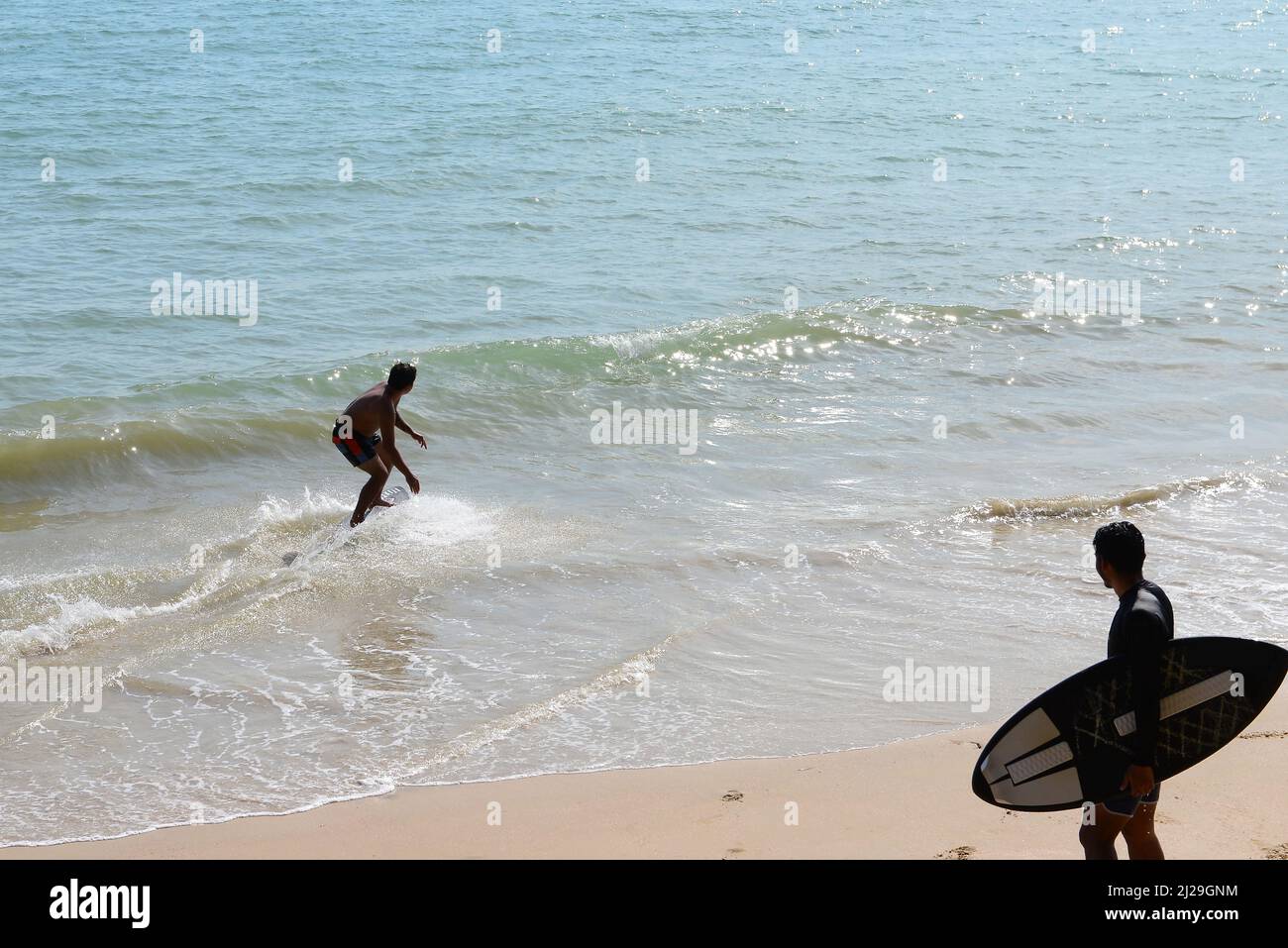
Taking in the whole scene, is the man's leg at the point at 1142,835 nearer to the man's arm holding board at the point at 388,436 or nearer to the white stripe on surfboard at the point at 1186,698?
the white stripe on surfboard at the point at 1186,698

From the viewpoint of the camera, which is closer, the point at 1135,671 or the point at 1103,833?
the point at 1135,671

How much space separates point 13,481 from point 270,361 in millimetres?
3163

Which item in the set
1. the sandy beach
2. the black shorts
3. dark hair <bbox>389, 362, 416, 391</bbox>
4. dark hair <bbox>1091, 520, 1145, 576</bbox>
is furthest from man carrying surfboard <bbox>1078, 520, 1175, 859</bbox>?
the black shorts

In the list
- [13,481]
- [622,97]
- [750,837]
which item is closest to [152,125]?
[622,97]

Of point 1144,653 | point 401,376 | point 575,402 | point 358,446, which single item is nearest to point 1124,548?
point 1144,653

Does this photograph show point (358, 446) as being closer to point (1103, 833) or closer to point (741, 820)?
point (741, 820)

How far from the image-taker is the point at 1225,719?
153 inches

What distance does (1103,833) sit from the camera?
12.8 ft

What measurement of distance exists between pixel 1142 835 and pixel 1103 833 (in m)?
0.13

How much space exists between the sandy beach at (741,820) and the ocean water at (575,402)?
0.81ft

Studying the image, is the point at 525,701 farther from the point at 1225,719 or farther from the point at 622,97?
the point at 622,97

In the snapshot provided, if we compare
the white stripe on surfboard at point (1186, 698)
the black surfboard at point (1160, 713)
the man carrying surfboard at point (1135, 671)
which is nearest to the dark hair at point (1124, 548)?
the man carrying surfboard at point (1135, 671)

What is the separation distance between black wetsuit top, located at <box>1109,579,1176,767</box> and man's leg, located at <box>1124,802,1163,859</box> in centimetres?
25

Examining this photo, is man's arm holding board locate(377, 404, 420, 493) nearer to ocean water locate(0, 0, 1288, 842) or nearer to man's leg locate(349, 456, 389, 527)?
man's leg locate(349, 456, 389, 527)
